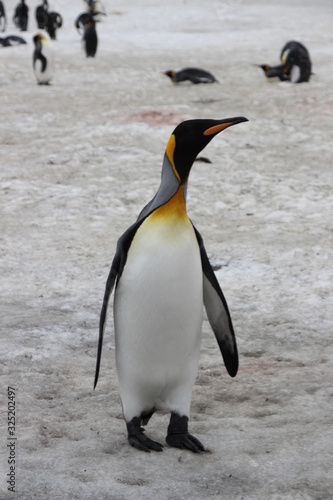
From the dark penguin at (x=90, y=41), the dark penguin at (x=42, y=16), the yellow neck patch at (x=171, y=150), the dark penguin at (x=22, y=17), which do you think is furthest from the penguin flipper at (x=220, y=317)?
the dark penguin at (x=22, y=17)

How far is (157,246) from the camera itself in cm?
278

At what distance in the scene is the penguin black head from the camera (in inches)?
108

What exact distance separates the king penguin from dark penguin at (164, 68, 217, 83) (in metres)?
9.15

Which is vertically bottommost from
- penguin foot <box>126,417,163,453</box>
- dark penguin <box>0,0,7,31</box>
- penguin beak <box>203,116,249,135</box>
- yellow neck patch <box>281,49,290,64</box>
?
dark penguin <box>0,0,7,31</box>

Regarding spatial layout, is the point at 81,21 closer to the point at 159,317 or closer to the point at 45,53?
the point at 45,53

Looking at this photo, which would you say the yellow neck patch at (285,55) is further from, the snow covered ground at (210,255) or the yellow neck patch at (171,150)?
the yellow neck patch at (171,150)

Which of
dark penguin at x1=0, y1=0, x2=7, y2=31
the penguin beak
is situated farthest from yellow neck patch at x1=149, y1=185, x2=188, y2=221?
dark penguin at x1=0, y1=0, x2=7, y2=31

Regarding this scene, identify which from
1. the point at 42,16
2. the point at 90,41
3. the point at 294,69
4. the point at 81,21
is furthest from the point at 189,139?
the point at 42,16

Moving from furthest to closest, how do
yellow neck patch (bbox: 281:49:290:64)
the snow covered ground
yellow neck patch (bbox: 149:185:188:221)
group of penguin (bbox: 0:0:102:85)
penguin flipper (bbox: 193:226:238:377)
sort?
yellow neck patch (bbox: 281:49:290:64), group of penguin (bbox: 0:0:102:85), penguin flipper (bbox: 193:226:238:377), yellow neck patch (bbox: 149:185:188:221), the snow covered ground

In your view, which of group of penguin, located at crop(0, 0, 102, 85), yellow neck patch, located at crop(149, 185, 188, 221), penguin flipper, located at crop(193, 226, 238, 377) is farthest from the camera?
group of penguin, located at crop(0, 0, 102, 85)

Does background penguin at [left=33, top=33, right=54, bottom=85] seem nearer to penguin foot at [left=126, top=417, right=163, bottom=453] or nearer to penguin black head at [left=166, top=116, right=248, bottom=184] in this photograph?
penguin black head at [left=166, top=116, right=248, bottom=184]

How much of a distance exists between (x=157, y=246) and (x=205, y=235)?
3.16 m

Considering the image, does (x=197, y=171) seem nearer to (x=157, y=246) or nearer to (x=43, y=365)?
(x=43, y=365)

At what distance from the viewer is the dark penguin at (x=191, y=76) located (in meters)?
11.8
